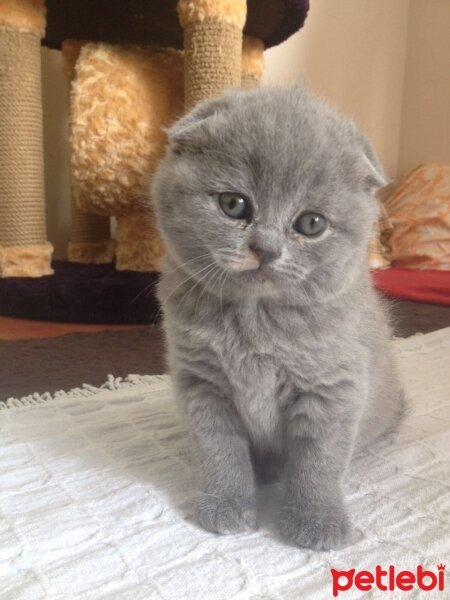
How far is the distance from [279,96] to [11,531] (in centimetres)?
54

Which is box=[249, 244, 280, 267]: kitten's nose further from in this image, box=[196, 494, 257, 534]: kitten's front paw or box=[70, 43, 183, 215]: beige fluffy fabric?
box=[70, 43, 183, 215]: beige fluffy fabric

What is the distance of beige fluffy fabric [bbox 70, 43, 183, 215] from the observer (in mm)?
1666

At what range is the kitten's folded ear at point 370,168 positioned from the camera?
2.20ft

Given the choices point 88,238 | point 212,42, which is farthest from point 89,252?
point 212,42

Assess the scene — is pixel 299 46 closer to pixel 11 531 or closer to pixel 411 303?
pixel 411 303

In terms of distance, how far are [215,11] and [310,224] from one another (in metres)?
1.09

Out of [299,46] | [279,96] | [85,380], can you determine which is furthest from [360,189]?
[299,46]

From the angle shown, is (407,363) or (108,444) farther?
(407,363)

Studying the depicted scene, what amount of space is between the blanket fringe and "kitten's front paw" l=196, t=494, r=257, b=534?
1.47 ft

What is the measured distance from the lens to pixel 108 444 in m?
0.88

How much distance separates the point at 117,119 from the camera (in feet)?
5.49

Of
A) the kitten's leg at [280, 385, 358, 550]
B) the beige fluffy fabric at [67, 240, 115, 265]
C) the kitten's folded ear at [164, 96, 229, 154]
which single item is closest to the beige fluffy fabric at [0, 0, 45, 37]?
the beige fluffy fabric at [67, 240, 115, 265]

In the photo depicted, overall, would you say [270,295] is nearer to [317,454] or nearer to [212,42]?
[317,454]

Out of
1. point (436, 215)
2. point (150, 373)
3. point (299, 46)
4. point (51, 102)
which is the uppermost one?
point (299, 46)
